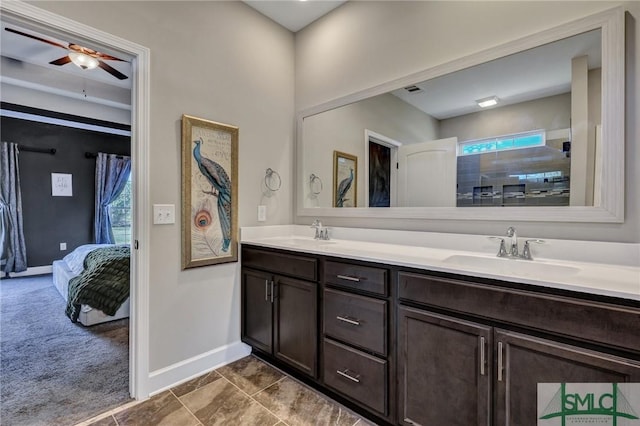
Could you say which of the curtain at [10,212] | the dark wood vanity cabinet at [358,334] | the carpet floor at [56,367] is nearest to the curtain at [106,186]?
the curtain at [10,212]

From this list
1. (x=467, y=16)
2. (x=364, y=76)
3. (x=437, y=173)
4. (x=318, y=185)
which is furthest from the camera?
(x=318, y=185)

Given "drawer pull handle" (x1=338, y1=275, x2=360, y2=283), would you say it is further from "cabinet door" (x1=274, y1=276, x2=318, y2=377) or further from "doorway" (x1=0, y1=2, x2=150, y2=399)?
"doorway" (x1=0, y1=2, x2=150, y2=399)

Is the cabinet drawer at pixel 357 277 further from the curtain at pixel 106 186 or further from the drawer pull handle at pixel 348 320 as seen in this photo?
the curtain at pixel 106 186

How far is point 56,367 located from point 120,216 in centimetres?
430

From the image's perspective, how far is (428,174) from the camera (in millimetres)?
1938

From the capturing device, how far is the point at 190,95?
2.02m

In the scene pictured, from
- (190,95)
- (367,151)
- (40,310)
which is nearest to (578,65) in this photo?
(367,151)

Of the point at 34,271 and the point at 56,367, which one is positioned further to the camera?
the point at 34,271

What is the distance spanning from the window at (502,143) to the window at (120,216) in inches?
240

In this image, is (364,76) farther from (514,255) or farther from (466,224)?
(514,255)

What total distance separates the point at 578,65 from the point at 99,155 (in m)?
6.54

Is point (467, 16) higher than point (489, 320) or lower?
higher

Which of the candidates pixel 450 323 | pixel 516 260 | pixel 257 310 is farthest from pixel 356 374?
pixel 516 260

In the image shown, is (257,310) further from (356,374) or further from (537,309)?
(537,309)
